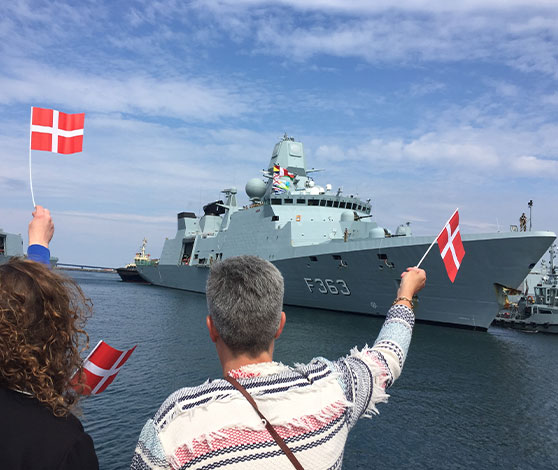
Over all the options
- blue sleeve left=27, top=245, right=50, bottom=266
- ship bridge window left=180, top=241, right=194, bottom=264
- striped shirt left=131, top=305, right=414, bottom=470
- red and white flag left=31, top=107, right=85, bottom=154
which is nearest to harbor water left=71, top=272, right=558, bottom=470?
red and white flag left=31, top=107, right=85, bottom=154

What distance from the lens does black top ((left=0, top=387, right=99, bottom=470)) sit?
123 centimetres

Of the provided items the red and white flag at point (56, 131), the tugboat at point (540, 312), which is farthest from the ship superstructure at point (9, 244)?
the red and white flag at point (56, 131)

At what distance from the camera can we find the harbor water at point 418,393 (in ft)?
24.9

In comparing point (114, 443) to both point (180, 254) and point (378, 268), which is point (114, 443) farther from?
point (180, 254)

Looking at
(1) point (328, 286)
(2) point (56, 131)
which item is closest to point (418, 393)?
(2) point (56, 131)

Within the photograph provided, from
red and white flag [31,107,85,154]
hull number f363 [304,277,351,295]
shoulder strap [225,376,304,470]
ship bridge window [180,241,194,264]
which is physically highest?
red and white flag [31,107,85,154]

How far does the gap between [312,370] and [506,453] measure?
26.5 ft

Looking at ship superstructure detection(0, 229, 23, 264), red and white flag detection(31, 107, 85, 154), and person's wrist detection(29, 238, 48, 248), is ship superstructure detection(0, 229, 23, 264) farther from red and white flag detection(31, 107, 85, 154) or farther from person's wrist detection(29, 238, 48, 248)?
person's wrist detection(29, 238, 48, 248)

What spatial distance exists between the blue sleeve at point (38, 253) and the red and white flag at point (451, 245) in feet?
9.74

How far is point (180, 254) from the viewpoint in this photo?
134 ft

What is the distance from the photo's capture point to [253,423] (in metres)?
1.25

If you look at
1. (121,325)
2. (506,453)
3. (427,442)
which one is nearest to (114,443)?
(427,442)

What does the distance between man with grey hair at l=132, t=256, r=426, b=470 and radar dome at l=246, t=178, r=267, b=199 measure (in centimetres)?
3178

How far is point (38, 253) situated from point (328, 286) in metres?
20.9
